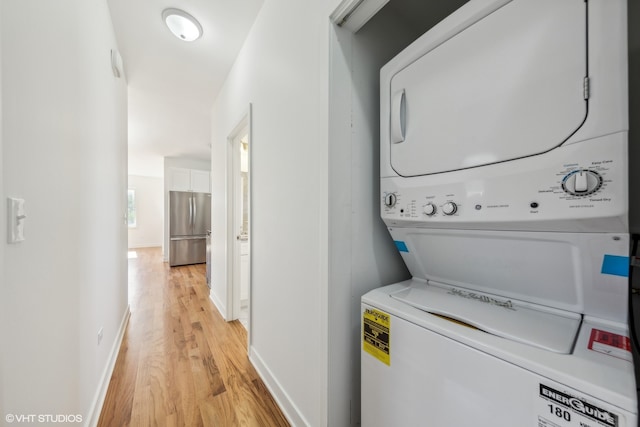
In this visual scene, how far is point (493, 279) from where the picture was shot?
82 centimetres

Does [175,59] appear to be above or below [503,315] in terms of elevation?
above

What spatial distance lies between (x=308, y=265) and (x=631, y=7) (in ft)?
4.60

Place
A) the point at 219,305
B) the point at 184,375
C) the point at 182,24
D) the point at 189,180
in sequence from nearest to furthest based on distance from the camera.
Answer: the point at 184,375, the point at 182,24, the point at 219,305, the point at 189,180

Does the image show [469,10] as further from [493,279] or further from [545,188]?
[493,279]

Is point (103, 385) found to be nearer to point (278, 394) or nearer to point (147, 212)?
point (278, 394)

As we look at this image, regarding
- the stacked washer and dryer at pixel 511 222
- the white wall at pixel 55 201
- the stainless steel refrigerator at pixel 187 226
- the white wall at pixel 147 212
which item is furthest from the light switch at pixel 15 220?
the white wall at pixel 147 212

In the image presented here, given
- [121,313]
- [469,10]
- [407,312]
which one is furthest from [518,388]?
[121,313]

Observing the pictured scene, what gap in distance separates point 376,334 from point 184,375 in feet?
5.29

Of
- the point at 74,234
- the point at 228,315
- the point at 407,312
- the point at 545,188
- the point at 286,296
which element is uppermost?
the point at 545,188

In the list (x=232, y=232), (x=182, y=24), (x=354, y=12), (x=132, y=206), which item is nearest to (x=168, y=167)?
(x=132, y=206)

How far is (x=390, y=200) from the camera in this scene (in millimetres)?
962

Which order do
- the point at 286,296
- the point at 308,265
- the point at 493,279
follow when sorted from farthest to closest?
1. the point at 286,296
2. the point at 308,265
3. the point at 493,279

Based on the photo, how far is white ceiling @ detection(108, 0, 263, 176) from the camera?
1.79 metres

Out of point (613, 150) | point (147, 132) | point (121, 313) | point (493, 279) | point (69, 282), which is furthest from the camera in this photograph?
point (147, 132)
